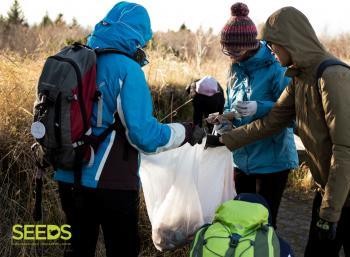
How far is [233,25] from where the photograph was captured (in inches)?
117

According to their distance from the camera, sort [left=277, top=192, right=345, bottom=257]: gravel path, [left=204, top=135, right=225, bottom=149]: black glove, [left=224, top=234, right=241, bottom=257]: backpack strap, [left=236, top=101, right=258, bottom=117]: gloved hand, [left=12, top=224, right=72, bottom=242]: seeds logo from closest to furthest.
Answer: [left=224, top=234, right=241, bottom=257]: backpack strap
[left=236, top=101, right=258, bottom=117]: gloved hand
[left=204, top=135, right=225, bottom=149]: black glove
[left=12, top=224, right=72, bottom=242]: seeds logo
[left=277, top=192, right=345, bottom=257]: gravel path

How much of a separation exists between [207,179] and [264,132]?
0.50 metres

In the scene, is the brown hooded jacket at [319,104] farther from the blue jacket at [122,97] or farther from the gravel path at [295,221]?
the gravel path at [295,221]

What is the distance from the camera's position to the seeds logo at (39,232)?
340 cm

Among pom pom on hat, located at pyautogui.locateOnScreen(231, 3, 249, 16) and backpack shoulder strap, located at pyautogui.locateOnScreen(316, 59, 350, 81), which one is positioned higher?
pom pom on hat, located at pyautogui.locateOnScreen(231, 3, 249, 16)

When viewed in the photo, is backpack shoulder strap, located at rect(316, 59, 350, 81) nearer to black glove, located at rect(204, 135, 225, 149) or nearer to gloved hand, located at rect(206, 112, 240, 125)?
gloved hand, located at rect(206, 112, 240, 125)

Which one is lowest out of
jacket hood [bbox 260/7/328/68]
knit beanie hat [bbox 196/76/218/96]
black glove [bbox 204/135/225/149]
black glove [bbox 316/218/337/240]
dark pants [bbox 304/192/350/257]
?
dark pants [bbox 304/192/350/257]

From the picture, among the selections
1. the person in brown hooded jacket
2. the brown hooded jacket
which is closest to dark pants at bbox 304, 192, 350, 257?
the person in brown hooded jacket

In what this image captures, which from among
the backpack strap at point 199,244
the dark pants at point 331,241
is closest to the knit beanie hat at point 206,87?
the dark pants at point 331,241

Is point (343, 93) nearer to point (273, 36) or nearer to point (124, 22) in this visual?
point (273, 36)

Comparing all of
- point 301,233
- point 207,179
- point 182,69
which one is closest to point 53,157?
point 207,179

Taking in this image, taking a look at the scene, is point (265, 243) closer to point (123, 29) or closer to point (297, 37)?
point (297, 37)

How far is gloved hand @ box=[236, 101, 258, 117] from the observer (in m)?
2.77

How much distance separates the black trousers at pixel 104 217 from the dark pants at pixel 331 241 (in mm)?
1036
